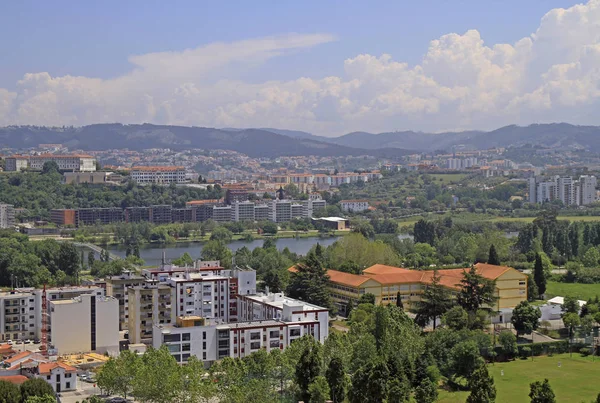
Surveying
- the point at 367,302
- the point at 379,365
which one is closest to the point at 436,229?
the point at 367,302

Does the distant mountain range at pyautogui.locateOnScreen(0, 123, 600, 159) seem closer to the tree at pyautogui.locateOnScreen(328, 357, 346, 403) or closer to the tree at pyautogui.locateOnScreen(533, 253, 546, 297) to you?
the tree at pyautogui.locateOnScreen(533, 253, 546, 297)

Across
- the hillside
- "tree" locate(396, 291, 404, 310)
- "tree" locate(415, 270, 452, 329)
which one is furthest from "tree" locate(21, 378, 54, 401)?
the hillside

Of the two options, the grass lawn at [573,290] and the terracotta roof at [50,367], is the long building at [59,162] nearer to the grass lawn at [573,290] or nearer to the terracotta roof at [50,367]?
the grass lawn at [573,290]

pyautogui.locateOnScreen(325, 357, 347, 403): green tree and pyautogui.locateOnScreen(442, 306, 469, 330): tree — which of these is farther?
pyautogui.locateOnScreen(442, 306, 469, 330): tree

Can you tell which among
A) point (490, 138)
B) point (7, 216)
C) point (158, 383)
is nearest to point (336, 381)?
point (158, 383)

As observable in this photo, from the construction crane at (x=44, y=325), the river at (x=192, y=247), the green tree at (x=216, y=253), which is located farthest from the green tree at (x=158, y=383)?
the river at (x=192, y=247)

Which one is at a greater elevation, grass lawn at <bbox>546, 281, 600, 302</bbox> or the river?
grass lawn at <bbox>546, 281, 600, 302</bbox>
